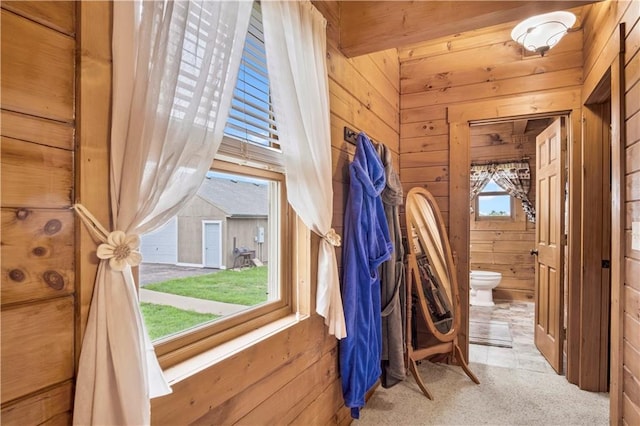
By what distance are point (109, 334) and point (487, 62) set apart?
313 cm

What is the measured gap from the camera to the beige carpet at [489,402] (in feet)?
6.82

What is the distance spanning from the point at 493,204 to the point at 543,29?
354 cm

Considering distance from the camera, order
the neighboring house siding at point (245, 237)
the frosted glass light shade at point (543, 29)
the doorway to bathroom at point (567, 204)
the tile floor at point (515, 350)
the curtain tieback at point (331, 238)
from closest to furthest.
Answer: the neighboring house siding at point (245, 237) < the curtain tieback at point (331, 238) < the frosted glass light shade at point (543, 29) < the doorway to bathroom at point (567, 204) < the tile floor at point (515, 350)

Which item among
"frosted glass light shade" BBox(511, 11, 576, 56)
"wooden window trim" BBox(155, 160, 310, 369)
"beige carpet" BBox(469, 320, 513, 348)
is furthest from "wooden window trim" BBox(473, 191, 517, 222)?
"wooden window trim" BBox(155, 160, 310, 369)

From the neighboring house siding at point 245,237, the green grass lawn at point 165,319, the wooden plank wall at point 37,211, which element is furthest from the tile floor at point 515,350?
the wooden plank wall at point 37,211

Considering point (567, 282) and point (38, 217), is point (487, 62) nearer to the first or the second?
point (567, 282)

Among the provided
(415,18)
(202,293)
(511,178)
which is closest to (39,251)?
(202,293)

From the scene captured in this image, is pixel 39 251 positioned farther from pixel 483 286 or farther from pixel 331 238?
pixel 483 286

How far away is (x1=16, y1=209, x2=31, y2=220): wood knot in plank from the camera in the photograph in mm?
652

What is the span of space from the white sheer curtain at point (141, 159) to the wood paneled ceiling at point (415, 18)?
1137mm

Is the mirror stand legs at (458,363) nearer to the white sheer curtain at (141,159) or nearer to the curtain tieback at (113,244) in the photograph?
the white sheer curtain at (141,159)

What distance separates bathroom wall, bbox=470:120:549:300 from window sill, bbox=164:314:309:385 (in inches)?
176

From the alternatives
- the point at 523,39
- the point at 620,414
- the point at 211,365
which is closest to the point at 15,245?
the point at 211,365

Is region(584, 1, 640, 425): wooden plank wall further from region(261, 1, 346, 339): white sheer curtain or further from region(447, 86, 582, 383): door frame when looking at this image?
region(261, 1, 346, 339): white sheer curtain
